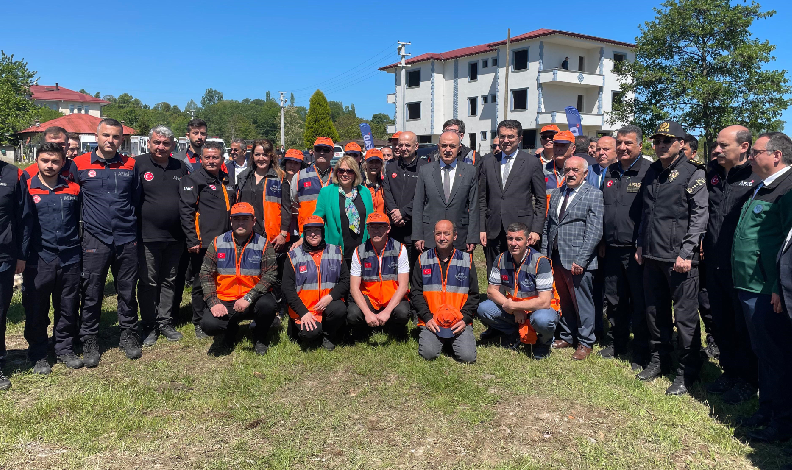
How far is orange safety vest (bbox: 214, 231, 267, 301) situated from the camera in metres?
5.83

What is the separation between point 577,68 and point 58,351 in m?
37.8

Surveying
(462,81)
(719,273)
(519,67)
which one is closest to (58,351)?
(719,273)

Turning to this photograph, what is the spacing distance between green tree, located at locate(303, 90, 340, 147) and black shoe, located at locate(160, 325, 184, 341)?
150ft

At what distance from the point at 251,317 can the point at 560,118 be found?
33.0 metres

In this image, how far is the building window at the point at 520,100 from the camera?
36.8m

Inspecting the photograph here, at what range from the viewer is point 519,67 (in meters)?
36.8

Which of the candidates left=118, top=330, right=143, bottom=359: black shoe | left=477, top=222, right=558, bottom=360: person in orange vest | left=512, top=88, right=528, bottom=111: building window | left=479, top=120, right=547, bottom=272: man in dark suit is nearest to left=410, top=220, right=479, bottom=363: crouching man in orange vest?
left=477, top=222, right=558, bottom=360: person in orange vest

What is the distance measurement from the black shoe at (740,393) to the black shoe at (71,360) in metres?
6.09

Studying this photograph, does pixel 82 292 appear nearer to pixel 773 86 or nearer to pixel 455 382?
pixel 455 382

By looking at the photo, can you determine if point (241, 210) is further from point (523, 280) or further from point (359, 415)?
point (523, 280)

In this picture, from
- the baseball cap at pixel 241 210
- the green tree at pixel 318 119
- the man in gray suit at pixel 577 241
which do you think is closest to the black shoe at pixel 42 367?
the baseball cap at pixel 241 210

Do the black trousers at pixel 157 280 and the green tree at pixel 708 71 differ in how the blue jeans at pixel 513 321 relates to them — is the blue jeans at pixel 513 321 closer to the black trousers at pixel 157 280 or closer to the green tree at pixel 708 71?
the black trousers at pixel 157 280

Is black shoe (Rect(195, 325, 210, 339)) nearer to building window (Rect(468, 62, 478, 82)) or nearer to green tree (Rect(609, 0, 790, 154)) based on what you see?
green tree (Rect(609, 0, 790, 154))

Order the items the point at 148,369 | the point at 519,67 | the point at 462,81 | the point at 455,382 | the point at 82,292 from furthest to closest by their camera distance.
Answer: the point at 462,81, the point at 519,67, the point at 82,292, the point at 148,369, the point at 455,382
